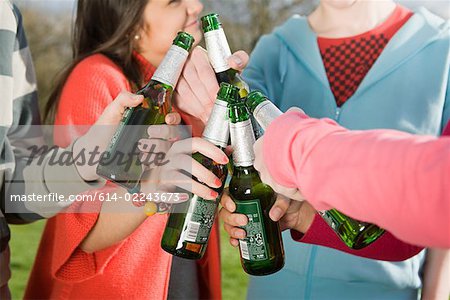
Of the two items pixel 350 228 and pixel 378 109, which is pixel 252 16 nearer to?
pixel 378 109

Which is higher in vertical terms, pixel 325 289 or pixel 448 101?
pixel 448 101

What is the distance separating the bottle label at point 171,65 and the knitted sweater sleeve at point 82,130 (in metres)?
0.28

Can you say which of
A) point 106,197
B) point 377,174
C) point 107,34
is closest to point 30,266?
point 107,34

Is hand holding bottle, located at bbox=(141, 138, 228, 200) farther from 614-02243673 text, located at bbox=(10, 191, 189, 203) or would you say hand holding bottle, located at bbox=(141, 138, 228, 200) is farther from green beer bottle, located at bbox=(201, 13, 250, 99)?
green beer bottle, located at bbox=(201, 13, 250, 99)

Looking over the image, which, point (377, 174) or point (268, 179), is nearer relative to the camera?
point (377, 174)

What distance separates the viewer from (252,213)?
103 cm

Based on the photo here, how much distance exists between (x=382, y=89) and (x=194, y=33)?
47 cm

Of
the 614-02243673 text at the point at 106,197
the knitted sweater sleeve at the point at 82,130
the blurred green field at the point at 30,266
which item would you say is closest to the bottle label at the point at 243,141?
the 614-02243673 text at the point at 106,197

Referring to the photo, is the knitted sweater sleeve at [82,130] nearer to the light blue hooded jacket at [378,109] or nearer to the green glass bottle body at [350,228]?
the light blue hooded jacket at [378,109]

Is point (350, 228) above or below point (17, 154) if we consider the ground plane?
above

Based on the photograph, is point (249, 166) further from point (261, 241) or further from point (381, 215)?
point (381, 215)

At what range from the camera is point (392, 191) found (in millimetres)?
641

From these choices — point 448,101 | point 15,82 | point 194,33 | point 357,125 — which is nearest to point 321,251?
point 357,125

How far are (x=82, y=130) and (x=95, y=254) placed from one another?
0.29 meters
